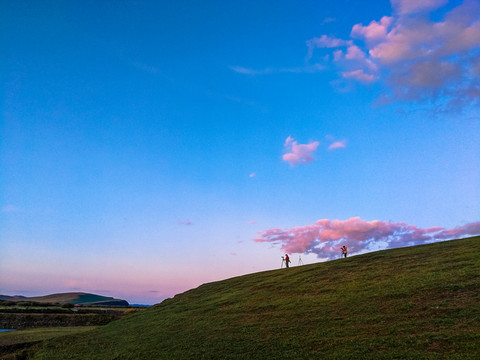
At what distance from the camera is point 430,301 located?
80.1 feet

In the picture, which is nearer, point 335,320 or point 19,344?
point 335,320

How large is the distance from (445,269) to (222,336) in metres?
21.9

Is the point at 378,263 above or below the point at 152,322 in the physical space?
above

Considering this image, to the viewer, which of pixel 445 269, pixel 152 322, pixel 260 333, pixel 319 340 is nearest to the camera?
pixel 319 340

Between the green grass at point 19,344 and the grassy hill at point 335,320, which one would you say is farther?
the green grass at point 19,344

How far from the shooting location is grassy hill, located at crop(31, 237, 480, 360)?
1984 cm

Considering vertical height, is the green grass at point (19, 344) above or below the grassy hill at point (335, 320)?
below

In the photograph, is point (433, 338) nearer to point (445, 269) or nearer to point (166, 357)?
point (445, 269)

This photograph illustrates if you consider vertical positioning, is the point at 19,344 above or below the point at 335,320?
below

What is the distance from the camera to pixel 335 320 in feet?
82.9

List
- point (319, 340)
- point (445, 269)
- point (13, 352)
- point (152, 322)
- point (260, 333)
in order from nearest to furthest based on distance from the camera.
→ 1. point (319, 340)
2. point (260, 333)
3. point (445, 269)
4. point (13, 352)
5. point (152, 322)

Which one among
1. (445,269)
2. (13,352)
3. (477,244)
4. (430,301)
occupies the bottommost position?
(13,352)

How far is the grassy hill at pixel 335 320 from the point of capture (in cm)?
1984

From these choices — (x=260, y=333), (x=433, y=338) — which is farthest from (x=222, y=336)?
(x=433, y=338)
